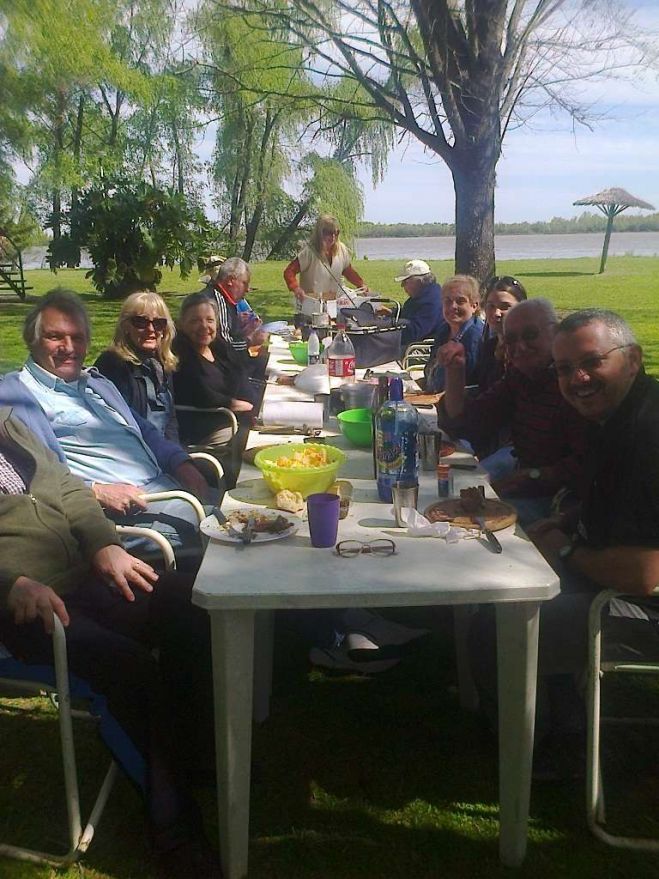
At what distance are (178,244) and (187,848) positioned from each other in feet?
43.6

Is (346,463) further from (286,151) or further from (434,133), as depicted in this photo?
(286,151)

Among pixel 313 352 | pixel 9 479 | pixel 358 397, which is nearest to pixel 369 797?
pixel 9 479

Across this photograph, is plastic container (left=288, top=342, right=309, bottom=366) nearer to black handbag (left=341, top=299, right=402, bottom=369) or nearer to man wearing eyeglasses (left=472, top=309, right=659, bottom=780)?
black handbag (left=341, top=299, right=402, bottom=369)

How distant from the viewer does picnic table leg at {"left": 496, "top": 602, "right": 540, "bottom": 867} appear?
68.2 inches

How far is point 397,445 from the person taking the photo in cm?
207

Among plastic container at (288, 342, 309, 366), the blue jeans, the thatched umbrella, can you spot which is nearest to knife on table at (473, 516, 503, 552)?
the blue jeans

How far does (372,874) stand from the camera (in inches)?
75.6

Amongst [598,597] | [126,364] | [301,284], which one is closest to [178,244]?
[301,284]

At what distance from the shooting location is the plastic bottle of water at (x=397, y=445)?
6.72ft

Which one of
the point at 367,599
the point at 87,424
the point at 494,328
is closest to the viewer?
the point at 367,599

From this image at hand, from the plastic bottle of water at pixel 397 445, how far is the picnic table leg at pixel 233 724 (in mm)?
614

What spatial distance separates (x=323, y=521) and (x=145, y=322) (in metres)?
1.80

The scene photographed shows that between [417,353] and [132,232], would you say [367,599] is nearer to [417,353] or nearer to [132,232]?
[417,353]

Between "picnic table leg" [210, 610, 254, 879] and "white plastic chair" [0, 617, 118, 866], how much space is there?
352 millimetres
